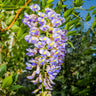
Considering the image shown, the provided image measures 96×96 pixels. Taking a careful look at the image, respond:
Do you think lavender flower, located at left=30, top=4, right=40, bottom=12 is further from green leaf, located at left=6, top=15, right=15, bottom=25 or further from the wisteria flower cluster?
green leaf, located at left=6, top=15, right=15, bottom=25

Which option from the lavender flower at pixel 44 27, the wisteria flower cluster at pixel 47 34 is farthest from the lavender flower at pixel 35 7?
the lavender flower at pixel 44 27

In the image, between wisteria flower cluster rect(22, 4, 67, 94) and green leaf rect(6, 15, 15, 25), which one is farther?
green leaf rect(6, 15, 15, 25)

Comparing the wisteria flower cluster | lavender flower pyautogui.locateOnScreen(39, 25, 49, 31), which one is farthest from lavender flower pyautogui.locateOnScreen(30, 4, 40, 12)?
lavender flower pyautogui.locateOnScreen(39, 25, 49, 31)

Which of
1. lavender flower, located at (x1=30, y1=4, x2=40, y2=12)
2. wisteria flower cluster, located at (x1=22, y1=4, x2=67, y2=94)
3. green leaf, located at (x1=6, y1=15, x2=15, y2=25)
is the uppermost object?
lavender flower, located at (x1=30, y1=4, x2=40, y2=12)

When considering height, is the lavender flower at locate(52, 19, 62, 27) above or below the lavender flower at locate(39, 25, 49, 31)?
above

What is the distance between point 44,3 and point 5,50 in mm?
1260

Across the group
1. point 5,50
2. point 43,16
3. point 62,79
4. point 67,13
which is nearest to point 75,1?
point 67,13

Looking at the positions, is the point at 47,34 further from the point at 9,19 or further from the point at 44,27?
the point at 9,19

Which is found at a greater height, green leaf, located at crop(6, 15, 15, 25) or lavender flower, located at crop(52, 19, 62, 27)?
green leaf, located at crop(6, 15, 15, 25)

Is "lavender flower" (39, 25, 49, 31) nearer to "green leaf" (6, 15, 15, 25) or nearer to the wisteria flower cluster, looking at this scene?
the wisteria flower cluster

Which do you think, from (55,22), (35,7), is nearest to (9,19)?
(35,7)

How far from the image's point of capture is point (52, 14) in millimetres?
830

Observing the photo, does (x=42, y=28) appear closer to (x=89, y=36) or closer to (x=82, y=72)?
(x=82, y=72)

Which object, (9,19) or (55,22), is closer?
(55,22)
